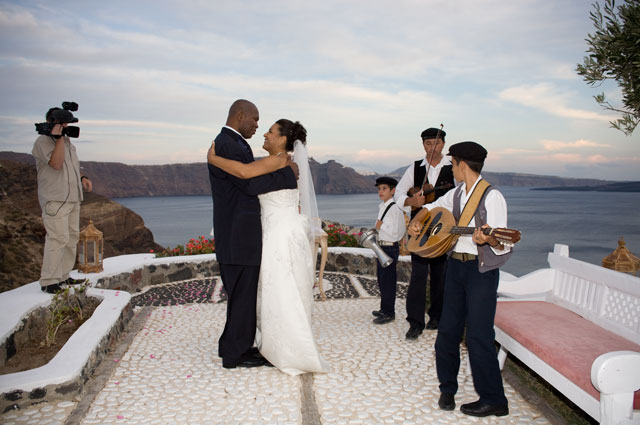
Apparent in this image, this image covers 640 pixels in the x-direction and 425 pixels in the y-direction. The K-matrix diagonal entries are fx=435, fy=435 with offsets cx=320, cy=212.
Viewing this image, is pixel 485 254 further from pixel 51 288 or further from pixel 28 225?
pixel 28 225

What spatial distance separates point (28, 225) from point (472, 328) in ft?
29.7

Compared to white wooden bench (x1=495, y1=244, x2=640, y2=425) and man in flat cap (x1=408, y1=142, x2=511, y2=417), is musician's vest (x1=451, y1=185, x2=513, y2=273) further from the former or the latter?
white wooden bench (x1=495, y1=244, x2=640, y2=425)

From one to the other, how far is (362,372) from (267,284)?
132 centimetres

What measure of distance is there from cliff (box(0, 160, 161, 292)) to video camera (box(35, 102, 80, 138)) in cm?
356

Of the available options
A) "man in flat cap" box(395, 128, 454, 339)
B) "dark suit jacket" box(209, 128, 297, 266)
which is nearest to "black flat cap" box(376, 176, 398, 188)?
"man in flat cap" box(395, 128, 454, 339)

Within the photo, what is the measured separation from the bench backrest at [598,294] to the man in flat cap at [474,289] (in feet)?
4.14

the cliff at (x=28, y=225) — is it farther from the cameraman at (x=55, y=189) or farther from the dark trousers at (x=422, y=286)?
the dark trousers at (x=422, y=286)

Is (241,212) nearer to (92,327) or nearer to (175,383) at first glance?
Answer: (175,383)

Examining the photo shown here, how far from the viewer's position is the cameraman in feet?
18.6

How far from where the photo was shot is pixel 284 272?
4.22 m

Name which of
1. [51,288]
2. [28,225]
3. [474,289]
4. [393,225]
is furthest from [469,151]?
[28,225]

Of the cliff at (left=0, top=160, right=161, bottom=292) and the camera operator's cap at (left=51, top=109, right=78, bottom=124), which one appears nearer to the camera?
the camera operator's cap at (left=51, top=109, right=78, bottom=124)

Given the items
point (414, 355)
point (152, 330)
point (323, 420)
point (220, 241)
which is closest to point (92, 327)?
point (152, 330)

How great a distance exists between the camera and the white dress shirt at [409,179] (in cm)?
537
